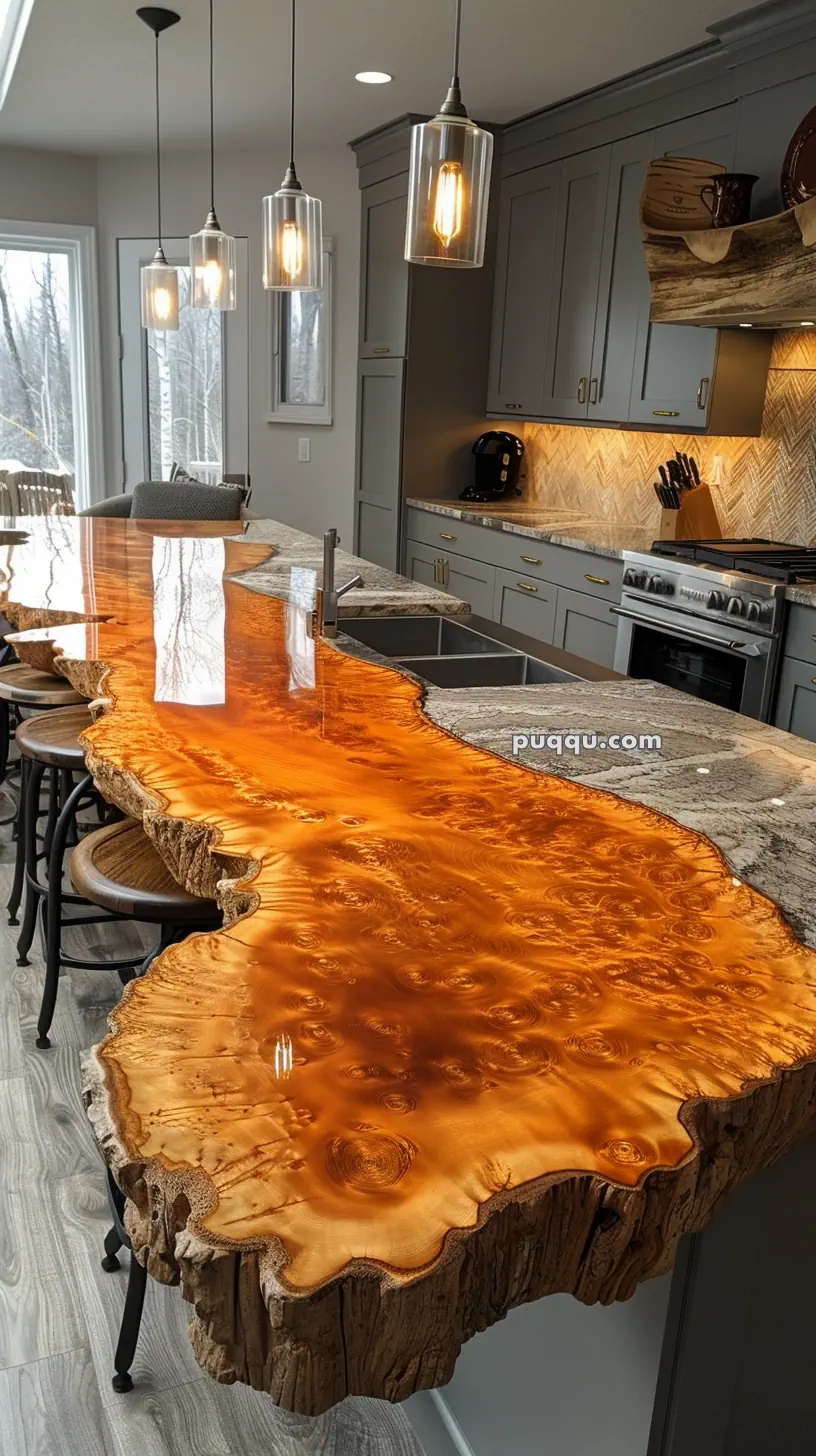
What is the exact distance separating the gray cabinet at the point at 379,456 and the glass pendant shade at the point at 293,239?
2.66 m

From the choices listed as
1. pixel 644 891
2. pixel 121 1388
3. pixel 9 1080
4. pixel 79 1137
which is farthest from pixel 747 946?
pixel 9 1080

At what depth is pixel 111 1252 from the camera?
71.1 inches

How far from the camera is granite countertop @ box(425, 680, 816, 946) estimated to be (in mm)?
1311

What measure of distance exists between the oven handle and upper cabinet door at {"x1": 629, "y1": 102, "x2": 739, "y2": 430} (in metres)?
0.73

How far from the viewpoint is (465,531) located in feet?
16.6

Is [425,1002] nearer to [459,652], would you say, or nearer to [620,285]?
[459,652]

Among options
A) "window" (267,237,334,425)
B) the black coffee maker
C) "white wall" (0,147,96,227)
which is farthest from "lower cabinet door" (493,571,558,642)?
"white wall" (0,147,96,227)

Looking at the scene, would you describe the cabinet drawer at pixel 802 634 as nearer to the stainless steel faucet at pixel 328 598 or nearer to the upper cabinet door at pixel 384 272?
the stainless steel faucet at pixel 328 598

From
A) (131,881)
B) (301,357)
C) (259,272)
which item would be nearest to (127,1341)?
(131,881)

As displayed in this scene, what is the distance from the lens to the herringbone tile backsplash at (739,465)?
3852 mm

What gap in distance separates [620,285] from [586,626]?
1.39 m

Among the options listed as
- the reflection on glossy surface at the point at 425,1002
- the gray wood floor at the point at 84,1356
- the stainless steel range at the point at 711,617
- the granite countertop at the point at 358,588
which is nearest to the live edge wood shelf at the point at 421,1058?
the reflection on glossy surface at the point at 425,1002

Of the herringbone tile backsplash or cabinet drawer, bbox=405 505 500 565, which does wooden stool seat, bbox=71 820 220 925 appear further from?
cabinet drawer, bbox=405 505 500 565

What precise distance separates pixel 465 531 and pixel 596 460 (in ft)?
2.26
